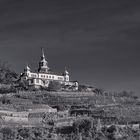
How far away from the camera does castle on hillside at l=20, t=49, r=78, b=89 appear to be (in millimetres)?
105375

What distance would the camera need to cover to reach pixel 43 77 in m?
110

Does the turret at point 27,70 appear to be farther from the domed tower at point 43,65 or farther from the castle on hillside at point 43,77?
the domed tower at point 43,65

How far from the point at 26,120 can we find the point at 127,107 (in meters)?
13.2

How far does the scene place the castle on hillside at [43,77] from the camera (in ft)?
346

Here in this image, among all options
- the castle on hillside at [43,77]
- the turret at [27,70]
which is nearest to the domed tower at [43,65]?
the castle on hillside at [43,77]

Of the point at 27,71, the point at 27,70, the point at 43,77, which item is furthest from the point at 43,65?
the point at 43,77

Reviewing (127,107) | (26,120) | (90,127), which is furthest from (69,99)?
(90,127)

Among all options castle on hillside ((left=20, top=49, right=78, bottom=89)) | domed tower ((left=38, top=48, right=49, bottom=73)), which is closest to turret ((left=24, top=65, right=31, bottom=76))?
castle on hillside ((left=20, top=49, right=78, bottom=89))

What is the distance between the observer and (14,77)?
359 ft

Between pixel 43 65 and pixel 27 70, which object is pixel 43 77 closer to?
pixel 27 70

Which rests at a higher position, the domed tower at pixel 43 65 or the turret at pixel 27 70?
the domed tower at pixel 43 65

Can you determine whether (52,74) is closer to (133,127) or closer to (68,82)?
(68,82)

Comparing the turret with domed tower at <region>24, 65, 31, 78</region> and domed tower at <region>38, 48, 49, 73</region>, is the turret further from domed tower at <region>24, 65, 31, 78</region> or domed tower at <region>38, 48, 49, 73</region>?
A: domed tower at <region>38, 48, 49, 73</region>

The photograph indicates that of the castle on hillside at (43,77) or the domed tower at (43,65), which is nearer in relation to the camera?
the castle on hillside at (43,77)
